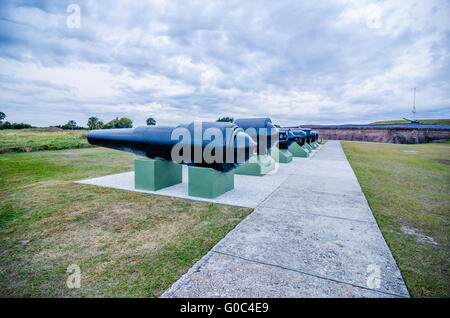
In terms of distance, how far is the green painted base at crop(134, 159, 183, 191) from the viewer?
5887 millimetres

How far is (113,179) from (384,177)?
31.1 feet

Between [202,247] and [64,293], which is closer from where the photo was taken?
[64,293]

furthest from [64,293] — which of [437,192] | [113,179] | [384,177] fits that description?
[384,177]

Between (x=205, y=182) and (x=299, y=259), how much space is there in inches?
117

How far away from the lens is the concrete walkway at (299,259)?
2.25m

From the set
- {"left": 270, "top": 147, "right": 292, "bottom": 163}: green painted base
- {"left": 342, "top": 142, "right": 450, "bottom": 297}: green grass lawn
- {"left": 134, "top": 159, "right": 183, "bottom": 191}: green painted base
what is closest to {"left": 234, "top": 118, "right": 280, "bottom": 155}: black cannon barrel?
{"left": 134, "top": 159, "right": 183, "bottom": 191}: green painted base

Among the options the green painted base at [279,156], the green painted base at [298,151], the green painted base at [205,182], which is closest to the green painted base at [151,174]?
the green painted base at [205,182]

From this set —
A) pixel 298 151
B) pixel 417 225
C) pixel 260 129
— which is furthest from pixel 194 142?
pixel 298 151

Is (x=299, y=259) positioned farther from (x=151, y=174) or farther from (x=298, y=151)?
(x=298, y=151)

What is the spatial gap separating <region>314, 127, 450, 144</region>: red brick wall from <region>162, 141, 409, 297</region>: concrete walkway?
42.6 m

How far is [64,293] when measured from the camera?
2.17 m

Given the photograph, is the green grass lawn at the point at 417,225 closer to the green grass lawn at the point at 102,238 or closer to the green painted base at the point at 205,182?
the green grass lawn at the point at 102,238

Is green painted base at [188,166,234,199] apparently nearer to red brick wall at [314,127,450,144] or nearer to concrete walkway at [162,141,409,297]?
concrete walkway at [162,141,409,297]

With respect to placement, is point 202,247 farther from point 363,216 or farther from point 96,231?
point 363,216
